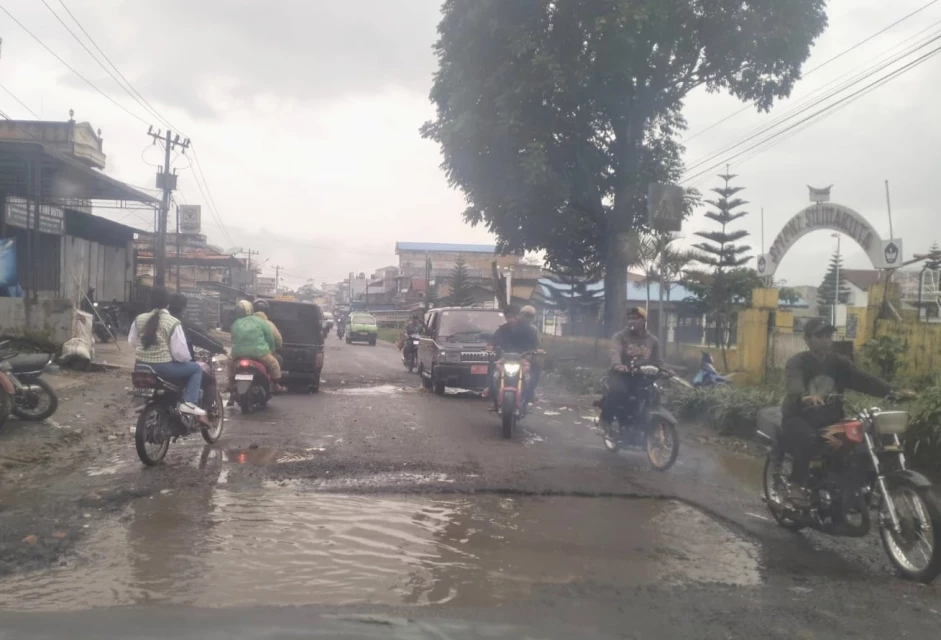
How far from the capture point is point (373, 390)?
16.7m

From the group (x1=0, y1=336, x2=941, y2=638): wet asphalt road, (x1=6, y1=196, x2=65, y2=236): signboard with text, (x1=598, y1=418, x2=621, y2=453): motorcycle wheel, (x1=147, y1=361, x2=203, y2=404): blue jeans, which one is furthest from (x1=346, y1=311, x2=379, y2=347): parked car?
(x1=147, y1=361, x2=203, y2=404): blue jeans

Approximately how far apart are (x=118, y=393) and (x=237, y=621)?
11099mm

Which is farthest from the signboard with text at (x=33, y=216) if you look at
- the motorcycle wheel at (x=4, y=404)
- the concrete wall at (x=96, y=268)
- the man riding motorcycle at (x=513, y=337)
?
the man riding motorcycle at (x=513, y=337)

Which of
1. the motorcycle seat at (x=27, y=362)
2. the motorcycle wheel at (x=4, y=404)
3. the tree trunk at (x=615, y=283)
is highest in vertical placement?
the tree trunk at (x=615, y=283)

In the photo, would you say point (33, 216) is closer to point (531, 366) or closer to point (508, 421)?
point (531, 366)

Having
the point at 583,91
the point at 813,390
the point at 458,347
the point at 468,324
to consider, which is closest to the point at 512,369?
the point at 813,390

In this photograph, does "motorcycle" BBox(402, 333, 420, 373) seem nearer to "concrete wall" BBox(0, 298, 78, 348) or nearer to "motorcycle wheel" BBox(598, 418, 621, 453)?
"concrete wall" BBox(0, 298, 78, 348)

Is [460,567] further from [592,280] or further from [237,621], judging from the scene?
[592,280]

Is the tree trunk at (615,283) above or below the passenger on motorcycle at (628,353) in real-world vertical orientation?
above

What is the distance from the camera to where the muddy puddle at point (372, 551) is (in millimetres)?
4406

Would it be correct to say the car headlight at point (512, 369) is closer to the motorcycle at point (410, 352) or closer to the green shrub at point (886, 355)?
the green shrub at point (886, 355)

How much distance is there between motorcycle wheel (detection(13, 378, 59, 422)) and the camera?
32.7 feet

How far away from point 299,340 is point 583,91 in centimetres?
1194

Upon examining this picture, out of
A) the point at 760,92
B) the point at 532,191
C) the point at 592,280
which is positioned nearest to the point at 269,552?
the point at 532,191
